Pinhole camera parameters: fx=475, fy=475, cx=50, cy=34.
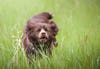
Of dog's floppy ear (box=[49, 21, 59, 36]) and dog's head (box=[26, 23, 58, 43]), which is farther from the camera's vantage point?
dog's floppy ear (box=[49, 21, 59, 36])

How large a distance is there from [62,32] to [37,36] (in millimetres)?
206

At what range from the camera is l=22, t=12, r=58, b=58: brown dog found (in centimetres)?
295

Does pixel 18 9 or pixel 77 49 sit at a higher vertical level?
pixel 18 9

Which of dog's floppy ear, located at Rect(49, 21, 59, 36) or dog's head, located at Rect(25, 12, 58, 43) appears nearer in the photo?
dog's head, located at Rect(25, 12, 58, 43)

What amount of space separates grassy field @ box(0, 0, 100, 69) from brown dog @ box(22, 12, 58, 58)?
4cm

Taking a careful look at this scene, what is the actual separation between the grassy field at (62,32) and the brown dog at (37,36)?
0.04 metres

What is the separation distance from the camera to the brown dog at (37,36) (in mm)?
2953

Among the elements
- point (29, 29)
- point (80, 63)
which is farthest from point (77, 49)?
point (29, 29)

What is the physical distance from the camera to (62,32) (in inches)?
121

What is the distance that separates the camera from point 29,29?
301cm

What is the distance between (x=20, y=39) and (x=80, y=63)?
1.35 feet

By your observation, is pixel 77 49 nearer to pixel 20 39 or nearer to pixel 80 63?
pixel 80 63

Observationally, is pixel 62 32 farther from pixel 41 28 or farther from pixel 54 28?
pixel 41 28

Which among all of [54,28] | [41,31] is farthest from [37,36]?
[54,28]
